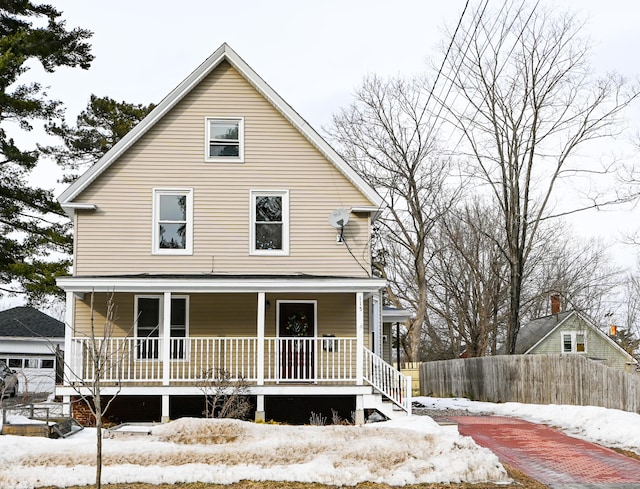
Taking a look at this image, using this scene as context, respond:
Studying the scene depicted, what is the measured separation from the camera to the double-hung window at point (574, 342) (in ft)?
156

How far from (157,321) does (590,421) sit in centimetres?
1033

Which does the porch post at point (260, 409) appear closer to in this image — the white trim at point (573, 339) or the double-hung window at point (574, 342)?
the white trim at point (573, 339)

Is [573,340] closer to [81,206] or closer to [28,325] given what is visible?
[28,325]

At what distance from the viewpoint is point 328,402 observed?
20516mm

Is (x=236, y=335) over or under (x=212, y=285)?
under

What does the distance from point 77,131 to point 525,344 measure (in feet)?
88.1

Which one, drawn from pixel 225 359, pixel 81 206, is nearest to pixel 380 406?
pixel 225 359

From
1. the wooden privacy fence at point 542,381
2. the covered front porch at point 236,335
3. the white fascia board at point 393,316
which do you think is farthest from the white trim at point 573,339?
the covered front porch at point 236,335

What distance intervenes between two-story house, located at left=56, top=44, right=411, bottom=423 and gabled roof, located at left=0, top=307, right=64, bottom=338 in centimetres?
2141

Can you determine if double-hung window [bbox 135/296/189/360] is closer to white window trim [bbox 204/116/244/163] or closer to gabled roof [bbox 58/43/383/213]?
gabled roof [bbox 58/43/383/213]

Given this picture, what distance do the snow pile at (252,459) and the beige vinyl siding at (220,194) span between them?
758cm

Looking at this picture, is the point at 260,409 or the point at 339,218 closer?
the point at 260,409

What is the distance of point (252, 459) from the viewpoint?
12406 mm

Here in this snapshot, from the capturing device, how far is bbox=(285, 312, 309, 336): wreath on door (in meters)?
21.3
